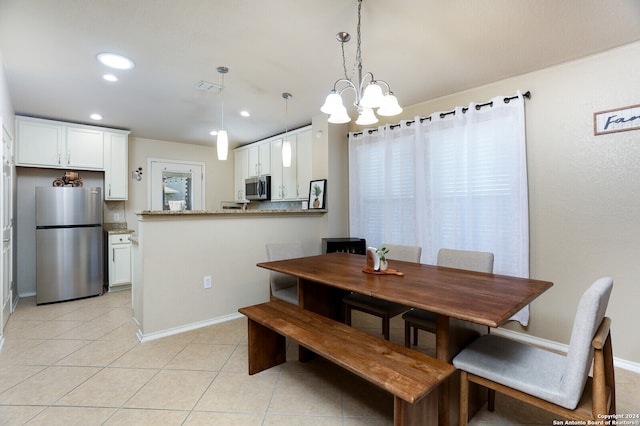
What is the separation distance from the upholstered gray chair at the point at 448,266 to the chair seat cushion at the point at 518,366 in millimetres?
445

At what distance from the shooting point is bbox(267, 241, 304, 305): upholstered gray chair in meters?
2.62

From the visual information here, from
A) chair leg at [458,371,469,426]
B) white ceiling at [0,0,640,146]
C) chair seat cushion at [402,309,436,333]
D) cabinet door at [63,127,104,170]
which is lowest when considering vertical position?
chair leg at [458,371,469,426]

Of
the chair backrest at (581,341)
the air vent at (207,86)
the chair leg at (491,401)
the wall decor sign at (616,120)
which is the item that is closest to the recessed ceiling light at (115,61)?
the air vent at (207,86)

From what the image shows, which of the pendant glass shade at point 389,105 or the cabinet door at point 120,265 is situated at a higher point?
the pendant glass shade at point 389,105

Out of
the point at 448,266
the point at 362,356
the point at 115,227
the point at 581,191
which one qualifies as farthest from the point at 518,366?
the point at 115,227

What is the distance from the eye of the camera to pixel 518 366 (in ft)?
4.62

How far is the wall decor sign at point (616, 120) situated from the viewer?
220 cm

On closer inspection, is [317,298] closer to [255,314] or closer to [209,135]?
[255,314]

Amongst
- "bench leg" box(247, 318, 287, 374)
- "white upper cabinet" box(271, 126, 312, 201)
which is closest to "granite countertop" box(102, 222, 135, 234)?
"white upper cabinet" box(271, 126, 312, 201)

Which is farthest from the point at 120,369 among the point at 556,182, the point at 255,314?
the point at 556,182

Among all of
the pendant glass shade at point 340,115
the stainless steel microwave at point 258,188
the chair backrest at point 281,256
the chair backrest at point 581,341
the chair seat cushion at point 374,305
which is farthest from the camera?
the stainless steel microwave at point 258,188

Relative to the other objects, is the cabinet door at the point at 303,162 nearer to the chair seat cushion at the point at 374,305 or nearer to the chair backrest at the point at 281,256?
the chair backrest at the point at 281,256

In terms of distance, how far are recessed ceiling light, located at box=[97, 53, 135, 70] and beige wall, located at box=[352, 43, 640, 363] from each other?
10.9 ft

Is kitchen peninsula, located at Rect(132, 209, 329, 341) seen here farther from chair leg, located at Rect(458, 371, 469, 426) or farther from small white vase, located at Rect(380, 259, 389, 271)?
chair leg, located at Rect(458, 371, 469, 426)
